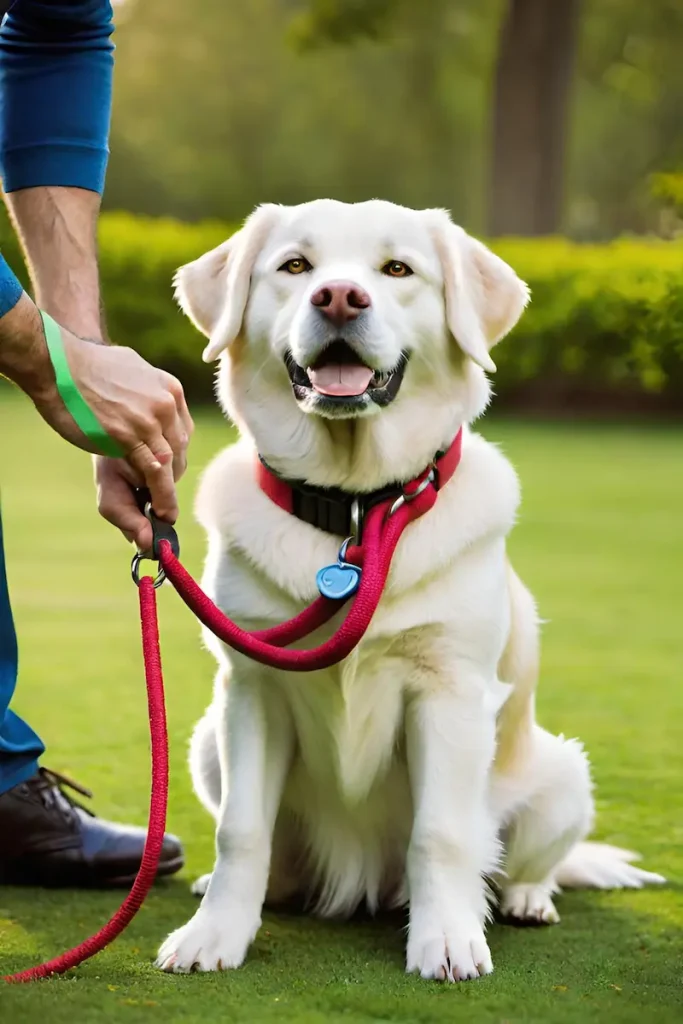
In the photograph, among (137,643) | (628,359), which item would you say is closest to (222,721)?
(137,643)

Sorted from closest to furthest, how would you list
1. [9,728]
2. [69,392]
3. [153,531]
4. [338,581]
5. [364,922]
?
[69,392]
[153,531]
[338,581]
[364,922]
[9,728]

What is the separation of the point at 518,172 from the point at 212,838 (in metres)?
18.5

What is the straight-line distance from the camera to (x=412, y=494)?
2.69 metres

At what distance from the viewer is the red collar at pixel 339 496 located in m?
2.69

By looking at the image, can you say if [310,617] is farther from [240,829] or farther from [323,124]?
[323,124]

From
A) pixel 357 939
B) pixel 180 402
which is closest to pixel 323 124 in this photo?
pixel 357 939

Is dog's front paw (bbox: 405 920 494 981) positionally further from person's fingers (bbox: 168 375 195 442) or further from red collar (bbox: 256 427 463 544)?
person's fingers (bbox: 168 375 195 442)

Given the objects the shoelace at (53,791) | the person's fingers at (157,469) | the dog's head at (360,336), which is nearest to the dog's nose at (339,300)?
the dog's head at (360,336)

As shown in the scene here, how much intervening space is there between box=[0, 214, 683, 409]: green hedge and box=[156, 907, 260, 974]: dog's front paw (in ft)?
32.2

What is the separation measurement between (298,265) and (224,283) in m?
0.20

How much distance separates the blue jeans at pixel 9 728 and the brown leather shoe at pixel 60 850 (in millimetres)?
68

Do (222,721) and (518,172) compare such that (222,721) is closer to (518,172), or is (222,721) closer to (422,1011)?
(422,1011)

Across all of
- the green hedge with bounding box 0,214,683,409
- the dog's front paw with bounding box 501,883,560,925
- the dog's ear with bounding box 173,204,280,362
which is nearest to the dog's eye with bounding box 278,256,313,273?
the dog's ear with bounding box 173,204,280,362

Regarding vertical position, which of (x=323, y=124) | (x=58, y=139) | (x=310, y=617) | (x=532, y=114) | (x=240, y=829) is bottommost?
(x=323, y=124)
